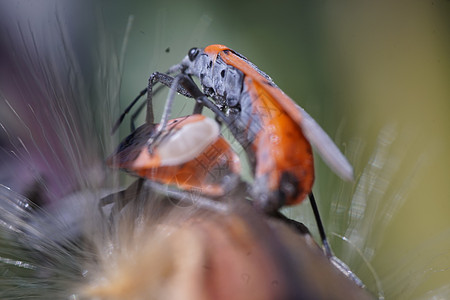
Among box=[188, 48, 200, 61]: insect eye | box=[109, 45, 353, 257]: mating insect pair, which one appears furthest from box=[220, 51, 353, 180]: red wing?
box=[188, 48, 200, 61]: insect eye

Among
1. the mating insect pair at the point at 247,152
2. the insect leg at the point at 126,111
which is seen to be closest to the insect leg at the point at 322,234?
the mating insect pair at the point at 247,152

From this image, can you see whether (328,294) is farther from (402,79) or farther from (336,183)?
(402,79)

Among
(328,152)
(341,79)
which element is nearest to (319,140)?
(328,152)

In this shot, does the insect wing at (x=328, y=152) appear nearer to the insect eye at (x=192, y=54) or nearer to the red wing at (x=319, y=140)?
the red wing at (x=319, y=140)

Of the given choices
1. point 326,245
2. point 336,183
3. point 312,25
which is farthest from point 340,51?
point 326,245

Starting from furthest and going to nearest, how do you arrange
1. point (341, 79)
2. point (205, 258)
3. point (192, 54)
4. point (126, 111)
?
point (341, 79) < point (192, 54) < point (126, 111) < point (205, 258)

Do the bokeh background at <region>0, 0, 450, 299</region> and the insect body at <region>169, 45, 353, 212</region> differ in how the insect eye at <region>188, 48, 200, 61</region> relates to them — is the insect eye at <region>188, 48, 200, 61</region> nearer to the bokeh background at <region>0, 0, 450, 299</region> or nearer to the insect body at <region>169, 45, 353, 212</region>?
the bokeh background at <region>0, 0, 450, 299</region>

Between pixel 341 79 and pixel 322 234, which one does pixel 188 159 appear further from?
pixel 341 79
